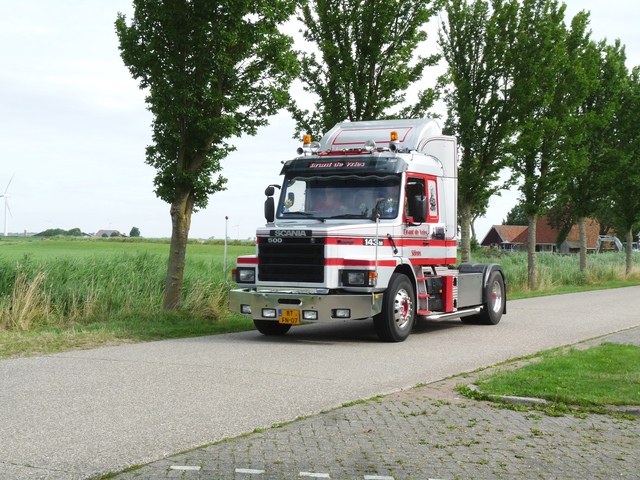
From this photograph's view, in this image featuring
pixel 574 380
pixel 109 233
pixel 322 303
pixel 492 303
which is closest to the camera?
pixel 574 380

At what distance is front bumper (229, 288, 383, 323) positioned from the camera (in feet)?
43.1

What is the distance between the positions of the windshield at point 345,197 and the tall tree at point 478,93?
11505mm

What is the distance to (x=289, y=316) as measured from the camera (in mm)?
13414

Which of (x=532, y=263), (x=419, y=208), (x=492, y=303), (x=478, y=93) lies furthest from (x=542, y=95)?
(x=419, y=208)

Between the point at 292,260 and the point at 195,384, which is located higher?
the point at 292,260

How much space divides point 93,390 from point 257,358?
10.3 feet

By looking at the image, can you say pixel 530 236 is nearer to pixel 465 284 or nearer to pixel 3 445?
pixel 465 284

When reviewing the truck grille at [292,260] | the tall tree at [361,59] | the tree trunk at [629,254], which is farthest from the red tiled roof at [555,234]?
the truck grille at [292,260]

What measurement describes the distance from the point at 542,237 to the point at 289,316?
308ft

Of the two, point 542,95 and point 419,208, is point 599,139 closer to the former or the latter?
point 542,95

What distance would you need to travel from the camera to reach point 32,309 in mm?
16000

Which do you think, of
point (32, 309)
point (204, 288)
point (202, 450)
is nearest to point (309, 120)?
point (204, 288)

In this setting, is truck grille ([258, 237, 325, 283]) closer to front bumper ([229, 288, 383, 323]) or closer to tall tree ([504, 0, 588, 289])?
front bumper ([229, 288, 383, 323])

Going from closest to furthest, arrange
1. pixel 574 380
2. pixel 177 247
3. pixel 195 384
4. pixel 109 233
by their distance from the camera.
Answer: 1. pixel 195 384
2. pixel 574 380
3. pixel 177 247
4. pixel 109 233
